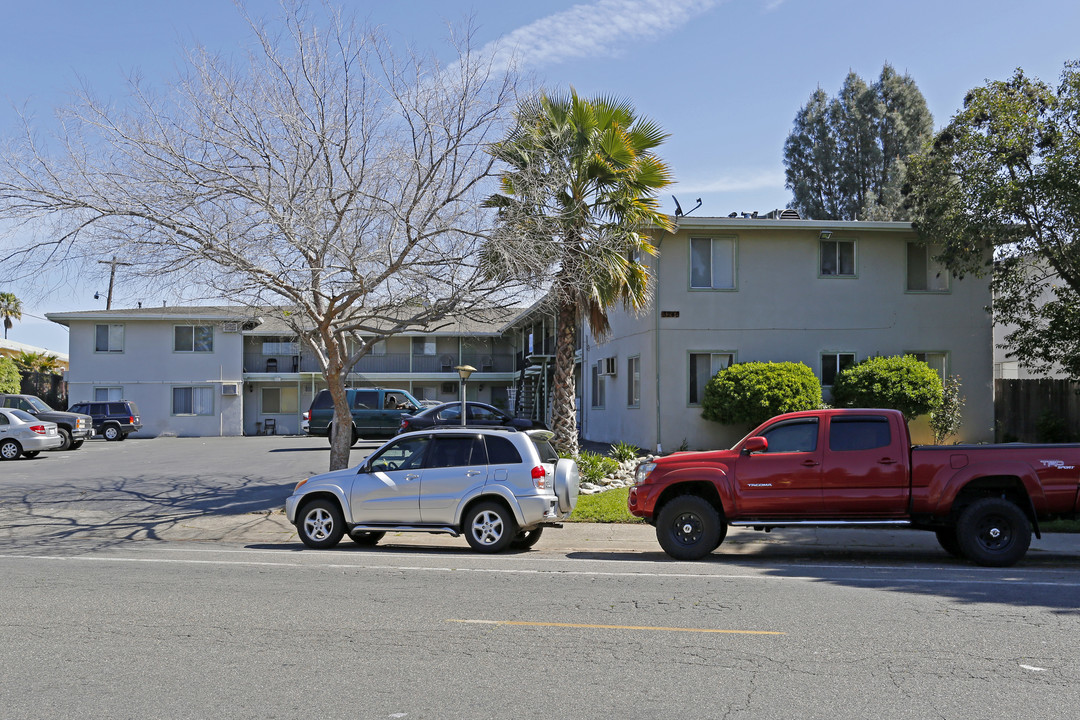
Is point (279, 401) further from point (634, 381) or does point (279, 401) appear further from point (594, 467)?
point (594, 467)

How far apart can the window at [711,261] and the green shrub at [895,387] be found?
13.0 feet

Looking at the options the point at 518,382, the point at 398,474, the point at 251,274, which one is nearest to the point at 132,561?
the point at 398,474

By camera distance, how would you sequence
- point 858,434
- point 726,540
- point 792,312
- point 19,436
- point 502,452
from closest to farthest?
point 858,434
point 502,452
point 726,540
point 792,312
point 19,436

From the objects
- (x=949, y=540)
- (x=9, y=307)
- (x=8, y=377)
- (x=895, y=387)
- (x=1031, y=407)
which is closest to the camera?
(x=949, y=540)

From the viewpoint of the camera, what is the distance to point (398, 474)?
481 inches

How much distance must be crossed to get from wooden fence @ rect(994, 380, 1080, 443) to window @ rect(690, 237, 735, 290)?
26.6ft

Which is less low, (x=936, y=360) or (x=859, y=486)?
(x=936, y=360)

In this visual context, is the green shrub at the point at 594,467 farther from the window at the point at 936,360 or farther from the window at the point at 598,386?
the window at the point at 936,360

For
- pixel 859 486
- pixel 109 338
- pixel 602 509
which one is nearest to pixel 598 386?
pixel 602 509

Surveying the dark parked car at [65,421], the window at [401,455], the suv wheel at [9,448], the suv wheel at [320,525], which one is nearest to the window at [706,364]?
the window at [401,455]

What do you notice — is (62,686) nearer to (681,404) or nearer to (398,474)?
(398,474)

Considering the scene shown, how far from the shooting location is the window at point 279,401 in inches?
1709

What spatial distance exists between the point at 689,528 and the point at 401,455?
13.1 feet

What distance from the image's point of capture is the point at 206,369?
40.6 m
